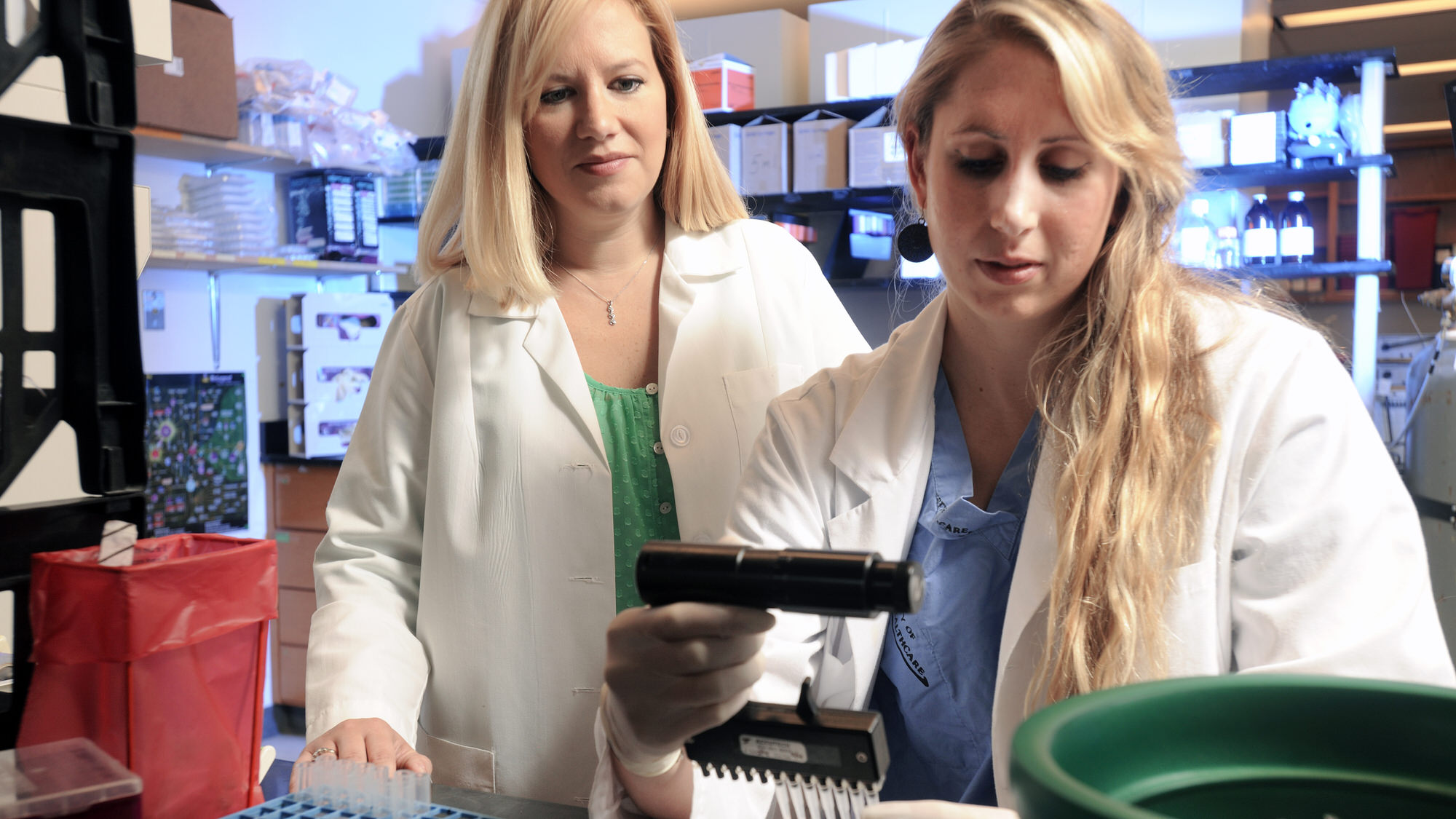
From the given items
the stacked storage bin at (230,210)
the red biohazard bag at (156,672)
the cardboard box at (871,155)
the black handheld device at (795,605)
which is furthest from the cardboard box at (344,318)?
the black handheld device at (795,605)

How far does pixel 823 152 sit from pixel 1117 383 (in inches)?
140

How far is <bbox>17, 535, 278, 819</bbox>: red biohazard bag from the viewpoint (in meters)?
0.93

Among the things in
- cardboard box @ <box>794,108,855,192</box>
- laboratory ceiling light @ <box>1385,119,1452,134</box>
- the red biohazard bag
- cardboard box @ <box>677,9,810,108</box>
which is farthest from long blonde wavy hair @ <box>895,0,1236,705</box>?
laboratory ceiling light @ <box>1385,119,1452,134</box>

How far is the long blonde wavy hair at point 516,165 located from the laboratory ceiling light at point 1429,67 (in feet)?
27.6

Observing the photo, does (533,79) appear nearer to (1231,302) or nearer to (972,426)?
(972,426)

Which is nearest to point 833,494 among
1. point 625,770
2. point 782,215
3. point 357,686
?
point 625,770

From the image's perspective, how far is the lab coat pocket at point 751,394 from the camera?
1.58 m

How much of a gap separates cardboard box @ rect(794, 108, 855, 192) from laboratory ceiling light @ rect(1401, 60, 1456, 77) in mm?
5917

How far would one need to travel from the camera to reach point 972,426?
1350 mm

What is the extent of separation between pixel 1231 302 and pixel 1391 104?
9.91 meters

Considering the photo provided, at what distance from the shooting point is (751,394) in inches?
63.2

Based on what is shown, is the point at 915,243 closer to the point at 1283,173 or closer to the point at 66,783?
the point at 66,783

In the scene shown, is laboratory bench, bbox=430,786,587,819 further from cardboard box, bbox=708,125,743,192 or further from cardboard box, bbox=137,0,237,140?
cardboard box, bbox=708,125,743,192

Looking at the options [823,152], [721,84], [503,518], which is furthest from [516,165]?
[721,84]
